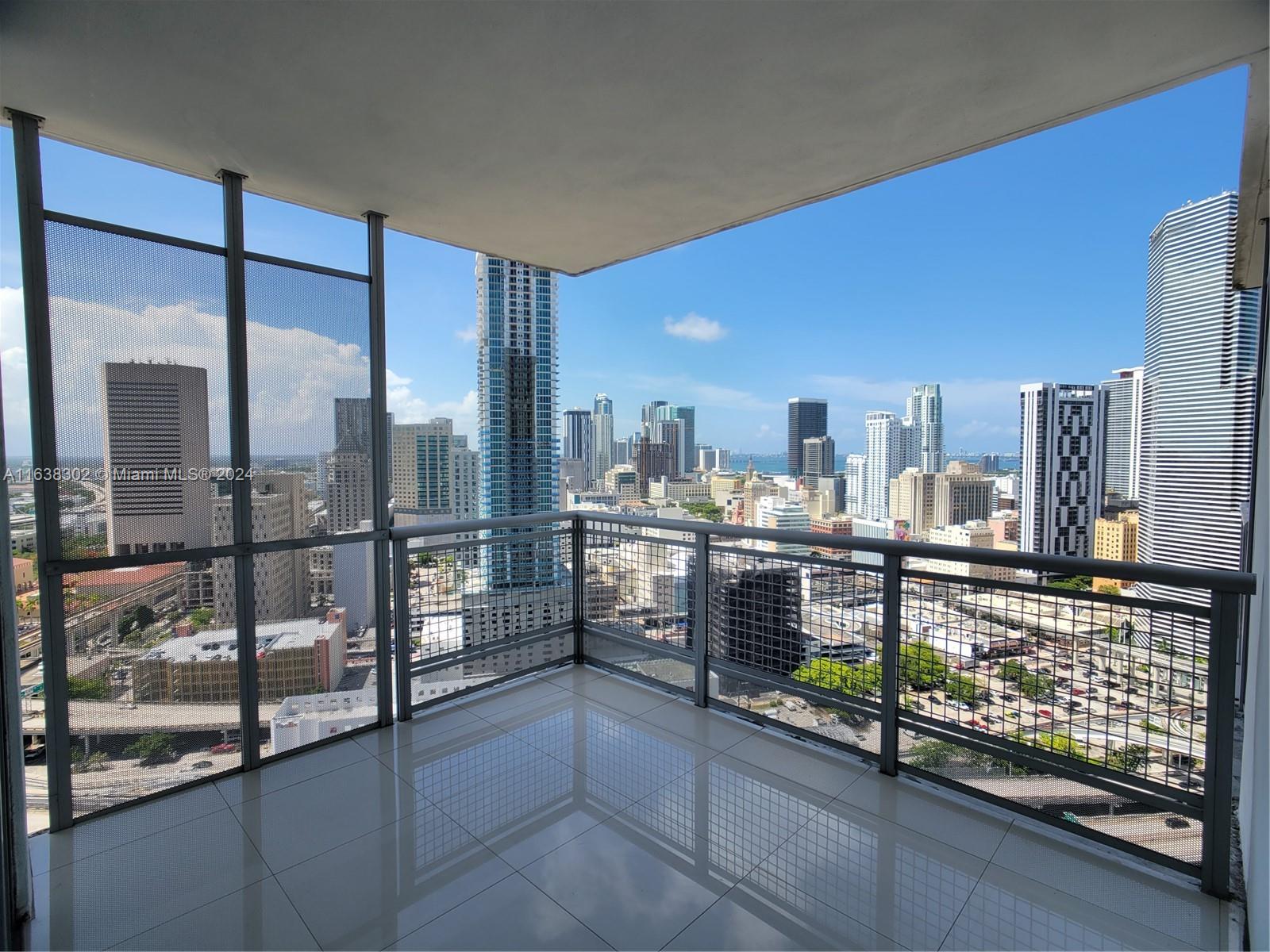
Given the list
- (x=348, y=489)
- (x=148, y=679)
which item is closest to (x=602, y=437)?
(x=348, y=489)

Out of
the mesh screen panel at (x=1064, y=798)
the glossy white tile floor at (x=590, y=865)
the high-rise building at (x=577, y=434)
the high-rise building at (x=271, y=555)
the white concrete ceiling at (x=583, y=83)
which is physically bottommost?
the glossy white tile floor at (x=590, y=865)

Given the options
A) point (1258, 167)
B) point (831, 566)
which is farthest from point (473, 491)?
point (1258, 167)

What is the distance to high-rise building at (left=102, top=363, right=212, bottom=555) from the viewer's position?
82.7 inches

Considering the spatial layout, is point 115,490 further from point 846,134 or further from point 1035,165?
point 1035,165

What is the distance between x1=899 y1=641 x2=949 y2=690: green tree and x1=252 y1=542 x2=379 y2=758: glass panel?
107 inches

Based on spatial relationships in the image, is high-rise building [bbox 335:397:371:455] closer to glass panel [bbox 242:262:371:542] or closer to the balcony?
glass panel [bbox 242:262:371:542]

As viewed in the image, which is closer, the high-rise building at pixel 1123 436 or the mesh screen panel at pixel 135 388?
the mesh screen panel at pixel 135 388

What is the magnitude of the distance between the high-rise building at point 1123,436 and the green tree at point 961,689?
65.9 inches

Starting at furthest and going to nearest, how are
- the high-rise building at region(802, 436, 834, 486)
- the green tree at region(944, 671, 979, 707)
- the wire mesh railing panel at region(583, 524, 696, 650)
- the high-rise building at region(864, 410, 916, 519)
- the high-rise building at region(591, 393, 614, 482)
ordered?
the high-rise building at region(591, 393, 614, 482), the high-rise building at region(802, 436, 834, 486), the high-rise building at region(864, 410, 916, 519), the wire mesh railing panel at region(583, 524, 696, 650), the green tree at region(944, 671, 979, 707)

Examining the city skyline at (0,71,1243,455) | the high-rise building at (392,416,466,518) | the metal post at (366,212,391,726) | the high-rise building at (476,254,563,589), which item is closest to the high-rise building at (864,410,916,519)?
the city skyline at (0,71,1243,455)

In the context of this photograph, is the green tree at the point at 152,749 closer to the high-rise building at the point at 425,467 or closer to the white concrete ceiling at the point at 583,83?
the high-rise building at the point at 425,467

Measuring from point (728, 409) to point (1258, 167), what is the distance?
13.4 meters

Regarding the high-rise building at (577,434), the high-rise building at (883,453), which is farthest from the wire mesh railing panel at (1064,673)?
the high-rise building at (577,434)

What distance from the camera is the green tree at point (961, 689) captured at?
6.88 feet
